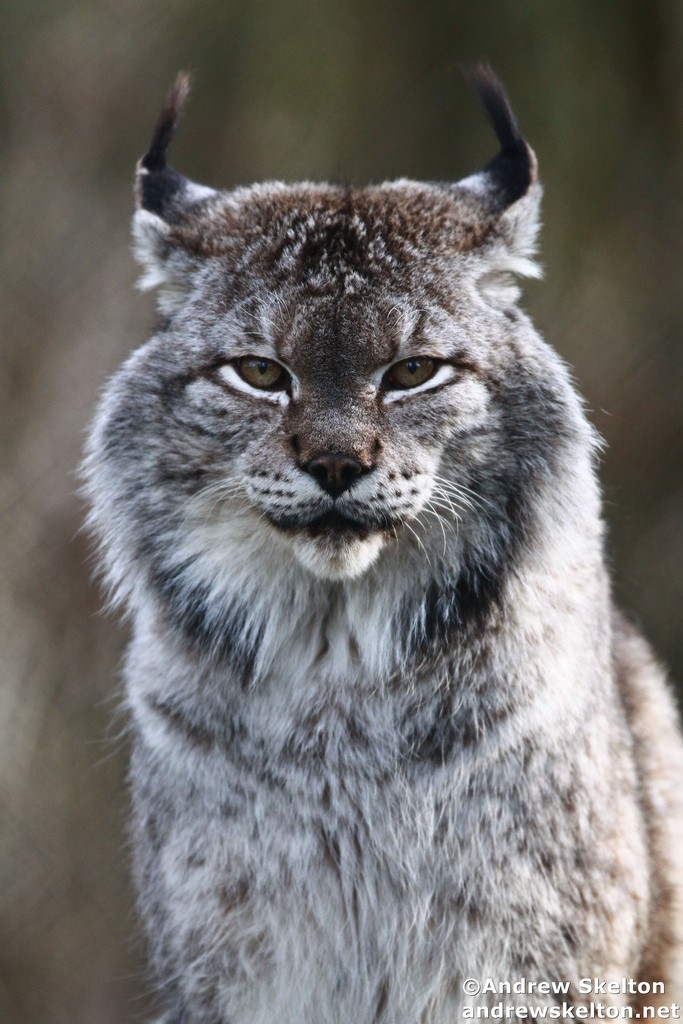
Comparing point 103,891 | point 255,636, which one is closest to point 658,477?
point 103,891

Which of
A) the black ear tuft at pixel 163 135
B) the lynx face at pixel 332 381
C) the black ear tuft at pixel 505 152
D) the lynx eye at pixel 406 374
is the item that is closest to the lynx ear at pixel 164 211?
the black ear tuft at pixel 163 135

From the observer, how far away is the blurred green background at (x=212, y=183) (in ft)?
20.6

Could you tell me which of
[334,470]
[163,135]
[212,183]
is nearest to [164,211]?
[163,135]

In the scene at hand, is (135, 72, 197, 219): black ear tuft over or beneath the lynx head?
over

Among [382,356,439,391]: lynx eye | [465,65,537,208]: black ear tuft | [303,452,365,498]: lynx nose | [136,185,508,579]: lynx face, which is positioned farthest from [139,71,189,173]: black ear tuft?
[303,452,365,498]: lynx nose

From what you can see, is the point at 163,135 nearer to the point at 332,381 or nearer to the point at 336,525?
the point at 332,381

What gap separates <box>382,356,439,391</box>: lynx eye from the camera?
317cm

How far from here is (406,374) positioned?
318cm

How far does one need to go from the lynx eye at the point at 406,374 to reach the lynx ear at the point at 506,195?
1.40ft

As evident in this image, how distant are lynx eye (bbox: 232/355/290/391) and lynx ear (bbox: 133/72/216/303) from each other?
432mm

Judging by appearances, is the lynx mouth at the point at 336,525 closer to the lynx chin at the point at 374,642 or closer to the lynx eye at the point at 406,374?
the lynx chin at the point at 374,642

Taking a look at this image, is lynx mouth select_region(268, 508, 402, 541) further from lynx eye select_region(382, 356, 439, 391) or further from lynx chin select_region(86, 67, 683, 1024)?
lynx eye select_region(382, 356, 439, 391)

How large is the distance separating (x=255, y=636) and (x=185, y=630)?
0.76 feet

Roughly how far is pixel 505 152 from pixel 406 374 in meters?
0.91
